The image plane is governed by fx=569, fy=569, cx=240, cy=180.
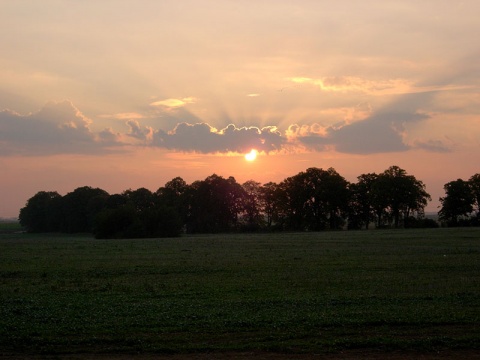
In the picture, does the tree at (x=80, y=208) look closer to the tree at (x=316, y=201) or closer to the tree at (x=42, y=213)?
the tree at (x=42, y=213)

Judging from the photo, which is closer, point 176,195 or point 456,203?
point 456,203

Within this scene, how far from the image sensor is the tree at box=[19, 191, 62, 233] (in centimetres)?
15700

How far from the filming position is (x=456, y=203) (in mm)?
125000

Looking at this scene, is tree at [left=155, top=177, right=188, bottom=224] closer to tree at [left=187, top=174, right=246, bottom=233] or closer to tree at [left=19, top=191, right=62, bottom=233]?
tree at [left=187, top=174, right=246, bottom=233]

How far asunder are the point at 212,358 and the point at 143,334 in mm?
2832

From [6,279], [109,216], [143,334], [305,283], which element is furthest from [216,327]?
[109,216]

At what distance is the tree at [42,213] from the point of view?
157 metres

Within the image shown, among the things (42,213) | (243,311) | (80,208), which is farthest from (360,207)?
(243,311)

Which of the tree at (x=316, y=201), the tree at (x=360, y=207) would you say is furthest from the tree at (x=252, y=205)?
the tree at (x=360, y=207)

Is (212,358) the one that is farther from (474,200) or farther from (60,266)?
(474,200)

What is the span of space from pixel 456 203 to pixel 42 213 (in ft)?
368

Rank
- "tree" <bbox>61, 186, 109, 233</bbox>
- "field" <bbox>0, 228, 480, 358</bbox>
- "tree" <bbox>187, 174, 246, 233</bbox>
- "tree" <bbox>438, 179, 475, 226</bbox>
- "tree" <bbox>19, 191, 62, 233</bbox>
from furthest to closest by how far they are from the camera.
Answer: "tree" <bbox>19, 191, 62, 233</bbox>
"tree" <bbox>61, 186, 109, 233</bbox>
"tree" <bbox>187, 174, 246, 233</bbox>
"tree" <bbox>438, 179, 475, 226</bbox>
"field" <bbox>0, 228, 480, 358</bbox>

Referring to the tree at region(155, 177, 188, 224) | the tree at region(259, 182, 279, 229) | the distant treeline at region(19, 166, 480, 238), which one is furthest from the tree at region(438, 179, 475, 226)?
the tree at region(155, 177, 188, 224)

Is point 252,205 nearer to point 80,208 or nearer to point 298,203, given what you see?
point 298,203
